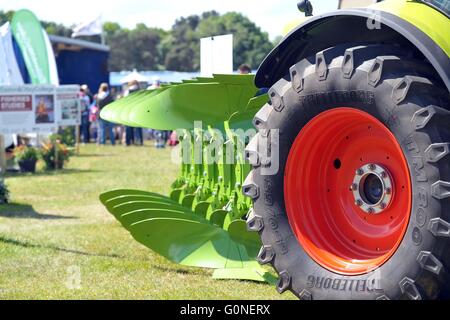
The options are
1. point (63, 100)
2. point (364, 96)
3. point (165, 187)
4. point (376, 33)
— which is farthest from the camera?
point (63, 100)

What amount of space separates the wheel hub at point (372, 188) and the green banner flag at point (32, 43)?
13636 mm

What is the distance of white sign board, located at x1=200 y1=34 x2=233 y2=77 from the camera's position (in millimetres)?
6137

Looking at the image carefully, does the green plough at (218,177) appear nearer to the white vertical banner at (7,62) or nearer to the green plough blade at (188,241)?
the green plough blade at (188,241)

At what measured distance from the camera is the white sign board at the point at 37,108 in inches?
482

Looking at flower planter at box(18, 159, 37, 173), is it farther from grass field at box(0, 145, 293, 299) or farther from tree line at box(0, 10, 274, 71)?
tree line at box(0, 10, 274, 71)

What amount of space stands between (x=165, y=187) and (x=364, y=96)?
293 inches

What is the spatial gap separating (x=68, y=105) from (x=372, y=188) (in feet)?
36.4

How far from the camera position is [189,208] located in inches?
258

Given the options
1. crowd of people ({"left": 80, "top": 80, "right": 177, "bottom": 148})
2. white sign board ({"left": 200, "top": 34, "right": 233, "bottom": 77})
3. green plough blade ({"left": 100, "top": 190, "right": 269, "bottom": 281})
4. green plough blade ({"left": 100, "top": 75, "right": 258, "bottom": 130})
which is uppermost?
white sign board ({"left": 200, "top": 34, "right": 233, "bottom": 77})

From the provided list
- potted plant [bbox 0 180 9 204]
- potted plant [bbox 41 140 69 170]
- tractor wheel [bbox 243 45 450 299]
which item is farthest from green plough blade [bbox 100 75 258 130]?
potted plant [bbox 41 140 69 170]

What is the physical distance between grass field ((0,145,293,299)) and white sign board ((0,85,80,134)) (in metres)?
1.42

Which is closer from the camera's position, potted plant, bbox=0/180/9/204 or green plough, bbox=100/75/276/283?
green plough, bbox=100/75/276/283

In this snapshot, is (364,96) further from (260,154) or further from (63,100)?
(63,100)

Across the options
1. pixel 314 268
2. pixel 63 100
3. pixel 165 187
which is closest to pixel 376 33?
pixel 314 268
